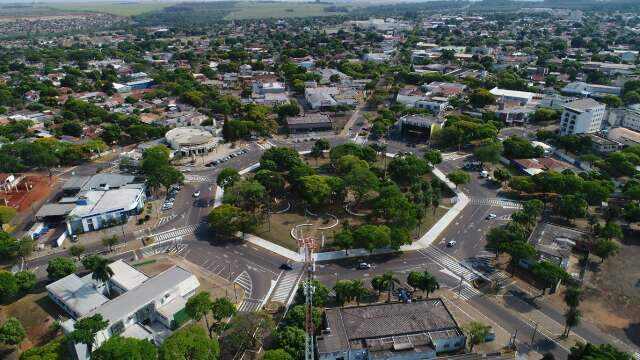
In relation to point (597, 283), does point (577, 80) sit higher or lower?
higher

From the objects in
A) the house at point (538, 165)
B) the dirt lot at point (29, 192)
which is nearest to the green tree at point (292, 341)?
the dirt lot at point (29, 192)

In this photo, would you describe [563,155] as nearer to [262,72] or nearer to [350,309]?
[350,309]

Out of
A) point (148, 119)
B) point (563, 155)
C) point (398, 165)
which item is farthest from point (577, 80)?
point (148, 119)

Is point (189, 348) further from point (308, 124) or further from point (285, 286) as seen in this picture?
point (308, 124)

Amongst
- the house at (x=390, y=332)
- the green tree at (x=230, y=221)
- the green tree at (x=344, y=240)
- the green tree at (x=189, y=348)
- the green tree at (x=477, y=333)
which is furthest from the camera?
the green tree at (x=230, y=221)

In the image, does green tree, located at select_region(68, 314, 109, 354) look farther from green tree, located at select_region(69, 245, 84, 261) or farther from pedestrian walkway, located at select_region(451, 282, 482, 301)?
pedestrian walkway, located at select_region(451, 282, 482, 301)

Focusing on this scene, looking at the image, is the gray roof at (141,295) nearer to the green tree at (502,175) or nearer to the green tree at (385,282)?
the green tree at (385,282)

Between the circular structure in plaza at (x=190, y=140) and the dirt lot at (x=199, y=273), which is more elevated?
the circular structure in plaza at (x=190, y=140)
